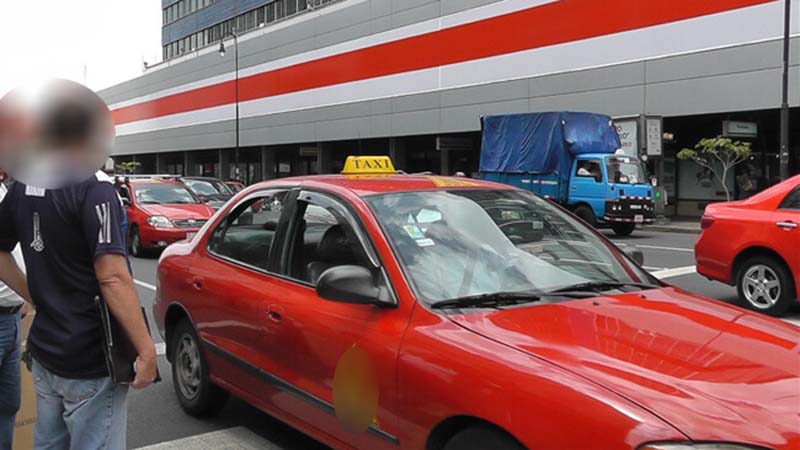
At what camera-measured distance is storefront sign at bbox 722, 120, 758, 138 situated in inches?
942

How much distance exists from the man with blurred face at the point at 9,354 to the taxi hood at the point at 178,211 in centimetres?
1039

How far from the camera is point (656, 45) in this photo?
25.7 m

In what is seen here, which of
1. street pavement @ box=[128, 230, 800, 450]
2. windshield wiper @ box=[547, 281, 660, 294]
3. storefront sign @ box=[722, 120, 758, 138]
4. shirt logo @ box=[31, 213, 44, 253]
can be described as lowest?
street pavement @ box=[128, 230, 800, 450]

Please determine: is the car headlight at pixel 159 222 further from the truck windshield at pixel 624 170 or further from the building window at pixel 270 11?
the building window at pixel 270 11

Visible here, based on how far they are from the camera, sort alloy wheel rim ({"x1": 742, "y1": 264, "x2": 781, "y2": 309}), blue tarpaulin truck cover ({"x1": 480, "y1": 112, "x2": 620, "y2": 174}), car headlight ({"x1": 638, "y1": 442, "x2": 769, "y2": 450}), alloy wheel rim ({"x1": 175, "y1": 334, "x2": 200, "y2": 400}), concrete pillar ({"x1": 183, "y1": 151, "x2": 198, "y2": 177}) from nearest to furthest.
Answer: car headlight ({"x1": 638, "y1": 442, "x2": 769, "y2": 450})
alloy wheel rim ({"x1": 175, "y1": 334, "x2": 200, "y2": 400})
alloy wheel rim ({"x1": 742, "y1": 264, "x2": 781, "y2": 309})
blue tarpaulin truck cover ({"x1": 480, "y1": 112, "x2": 620, "y2": 174})
concrete pillar ({"x1": 183, "y1": 151, "x2": 198, "y2": 177})

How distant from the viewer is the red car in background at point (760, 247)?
7426 millimetres

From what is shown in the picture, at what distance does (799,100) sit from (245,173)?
1731 inches

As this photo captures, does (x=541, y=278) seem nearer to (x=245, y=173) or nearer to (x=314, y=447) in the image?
(x=314, y=447)

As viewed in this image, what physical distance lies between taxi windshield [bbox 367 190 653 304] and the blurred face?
1415 mm

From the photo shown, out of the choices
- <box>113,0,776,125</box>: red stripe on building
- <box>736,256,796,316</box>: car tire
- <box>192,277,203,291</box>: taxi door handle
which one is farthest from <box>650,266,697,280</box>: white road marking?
<box>113,0,776,125</box>: red stripe on building

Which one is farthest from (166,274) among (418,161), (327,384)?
(418,161)

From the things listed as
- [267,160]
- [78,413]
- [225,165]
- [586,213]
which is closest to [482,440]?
[78,413]

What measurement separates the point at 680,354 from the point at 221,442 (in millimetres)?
2760

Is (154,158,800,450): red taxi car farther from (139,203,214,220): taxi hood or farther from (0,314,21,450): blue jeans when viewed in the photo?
(139,203,214,220): taxi hood
